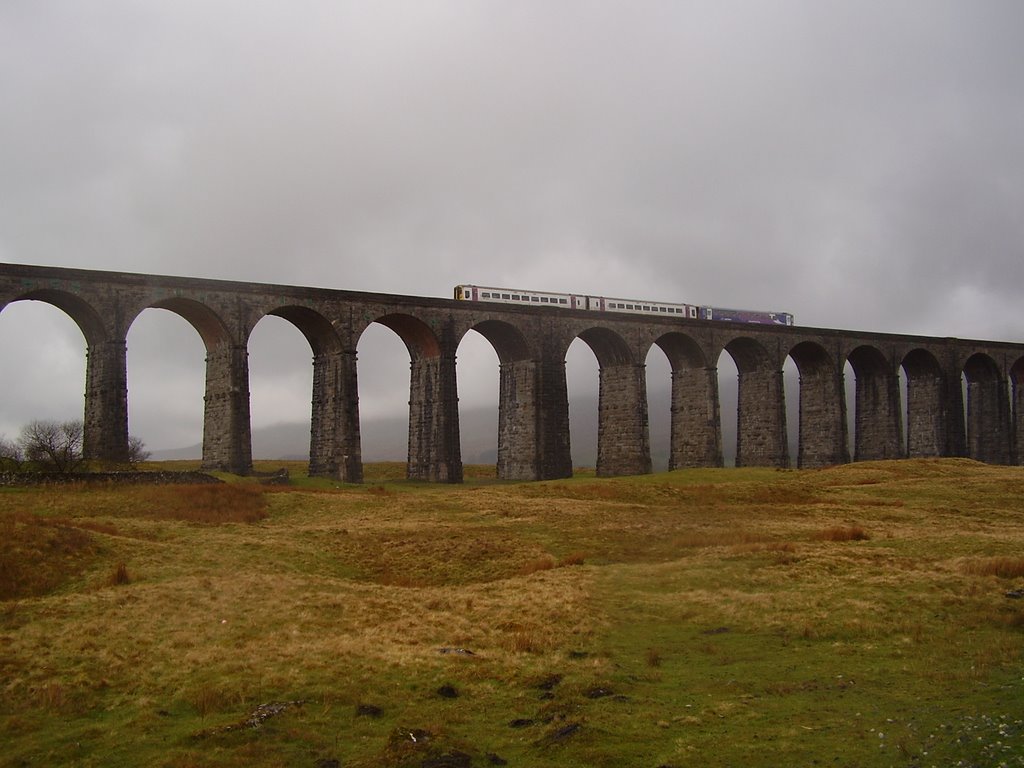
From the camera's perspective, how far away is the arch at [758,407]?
6806 cm

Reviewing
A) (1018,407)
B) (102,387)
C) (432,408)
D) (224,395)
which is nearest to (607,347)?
(432,408)

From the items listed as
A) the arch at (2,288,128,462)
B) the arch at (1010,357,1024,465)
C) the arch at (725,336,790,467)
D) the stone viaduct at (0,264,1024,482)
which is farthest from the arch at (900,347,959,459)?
the arch at (2,288,128,462)

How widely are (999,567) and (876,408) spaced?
199ft

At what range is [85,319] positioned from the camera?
1694 inches

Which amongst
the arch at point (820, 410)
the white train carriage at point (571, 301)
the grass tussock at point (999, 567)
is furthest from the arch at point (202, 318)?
the arch at point (820, 410)

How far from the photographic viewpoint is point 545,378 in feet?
186

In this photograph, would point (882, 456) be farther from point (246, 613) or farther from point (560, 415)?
point (246, 613)

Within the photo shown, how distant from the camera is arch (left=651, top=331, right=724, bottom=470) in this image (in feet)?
208

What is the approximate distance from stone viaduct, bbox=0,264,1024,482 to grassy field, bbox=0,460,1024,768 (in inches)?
609

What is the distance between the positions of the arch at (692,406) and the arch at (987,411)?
3523 centimetres

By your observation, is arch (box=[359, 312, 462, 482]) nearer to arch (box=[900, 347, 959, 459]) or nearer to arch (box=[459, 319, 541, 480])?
arch (box=[459, 319, 541, 480])

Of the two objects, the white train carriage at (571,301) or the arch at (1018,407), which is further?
the arch at (1018,407)

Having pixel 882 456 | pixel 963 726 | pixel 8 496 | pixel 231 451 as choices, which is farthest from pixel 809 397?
pixel 963 726

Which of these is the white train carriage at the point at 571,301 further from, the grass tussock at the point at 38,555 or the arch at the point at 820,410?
the grass tussock at the point at 38,555
